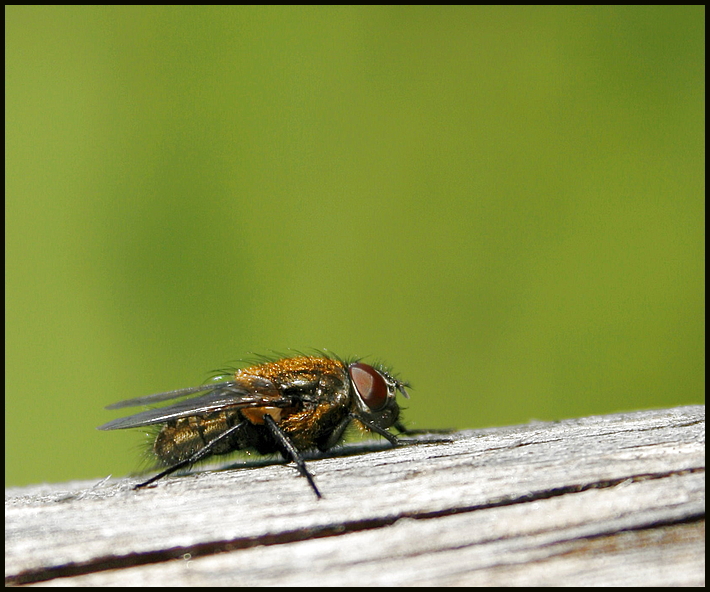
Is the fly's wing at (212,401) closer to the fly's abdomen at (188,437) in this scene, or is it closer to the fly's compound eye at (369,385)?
the fly's abdomen at (188,437)

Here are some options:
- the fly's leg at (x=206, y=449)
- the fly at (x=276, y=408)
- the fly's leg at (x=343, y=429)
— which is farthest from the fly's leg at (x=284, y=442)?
the fly's leg at (x=343, y=429)

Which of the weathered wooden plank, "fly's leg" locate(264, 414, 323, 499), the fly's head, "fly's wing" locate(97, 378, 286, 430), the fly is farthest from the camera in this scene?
the fly's head

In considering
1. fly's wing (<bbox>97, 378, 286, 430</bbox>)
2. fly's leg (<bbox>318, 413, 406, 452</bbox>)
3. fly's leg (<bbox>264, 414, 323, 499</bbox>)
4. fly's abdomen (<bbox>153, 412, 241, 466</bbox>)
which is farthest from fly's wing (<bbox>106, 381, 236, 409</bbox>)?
fly's leg (<bbox>318, 413, 406, 452</bbox>)

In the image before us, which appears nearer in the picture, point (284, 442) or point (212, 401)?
point (284, 442)

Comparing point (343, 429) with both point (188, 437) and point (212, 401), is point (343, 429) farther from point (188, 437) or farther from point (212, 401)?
point (188, 437)

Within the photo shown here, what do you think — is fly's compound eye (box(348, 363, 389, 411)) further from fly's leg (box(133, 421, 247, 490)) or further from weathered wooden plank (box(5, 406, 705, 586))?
weathered wooden plank (box(5, 406, 705, 586))

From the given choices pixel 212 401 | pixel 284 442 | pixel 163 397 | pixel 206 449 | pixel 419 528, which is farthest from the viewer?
pixel 163 397

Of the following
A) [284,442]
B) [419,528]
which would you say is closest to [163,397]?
[284,442]
